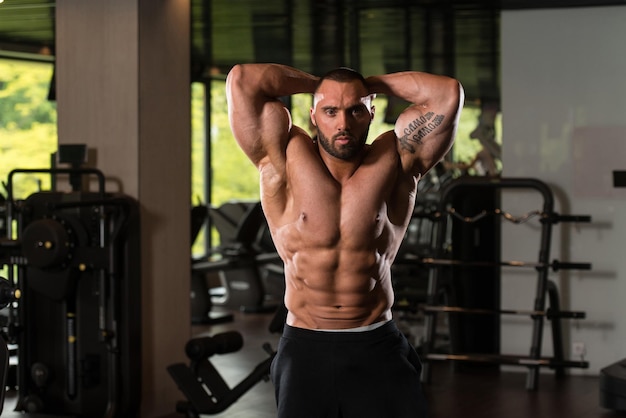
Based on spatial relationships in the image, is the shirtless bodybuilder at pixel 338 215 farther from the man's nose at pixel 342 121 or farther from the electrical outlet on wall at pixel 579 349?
the electrical outlet on wall at pixel 579 349

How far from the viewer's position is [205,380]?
4797 millimetres

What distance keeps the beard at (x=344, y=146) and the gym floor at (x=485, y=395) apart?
8.69 feet

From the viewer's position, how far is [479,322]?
6527 mm

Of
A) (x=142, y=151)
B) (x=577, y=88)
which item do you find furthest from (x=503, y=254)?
(x=142, y=151)

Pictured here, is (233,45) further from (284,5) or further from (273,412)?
(273,412)

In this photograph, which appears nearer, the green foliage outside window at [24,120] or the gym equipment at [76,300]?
the gym equipment at [76,300]

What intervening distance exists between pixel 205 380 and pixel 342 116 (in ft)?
8.17

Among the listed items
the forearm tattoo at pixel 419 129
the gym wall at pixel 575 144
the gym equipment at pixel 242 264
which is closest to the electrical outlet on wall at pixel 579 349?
the gym wall at pixel 575 144

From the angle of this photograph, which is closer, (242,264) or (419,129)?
(419,129)

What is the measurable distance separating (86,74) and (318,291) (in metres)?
2.62

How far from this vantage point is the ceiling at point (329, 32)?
277 inches

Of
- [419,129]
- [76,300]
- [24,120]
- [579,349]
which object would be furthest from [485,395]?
[24,120]

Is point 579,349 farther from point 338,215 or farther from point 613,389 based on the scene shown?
point 338,215

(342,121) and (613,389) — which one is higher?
(342,121)
